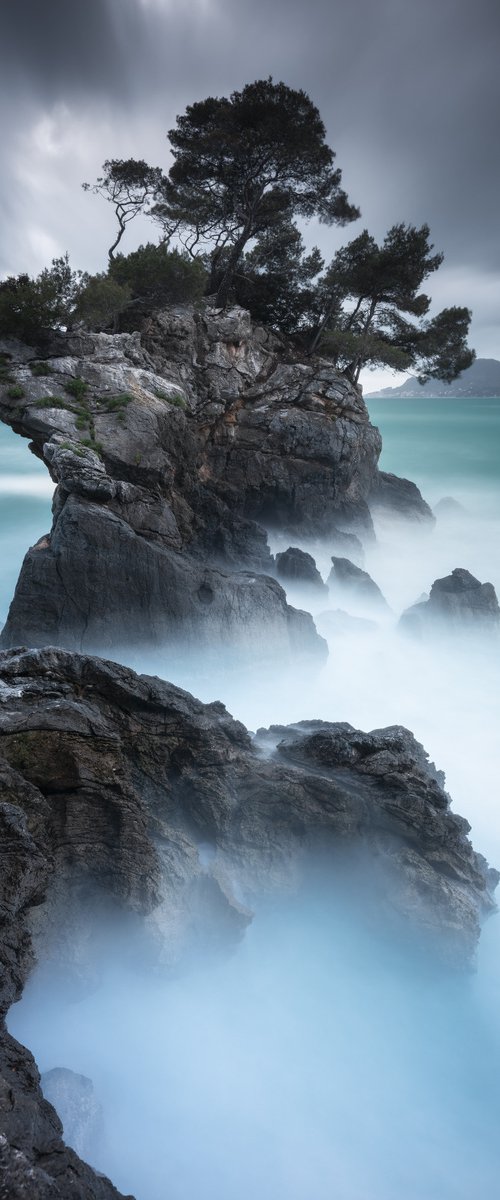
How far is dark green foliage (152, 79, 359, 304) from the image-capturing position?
20359 mm

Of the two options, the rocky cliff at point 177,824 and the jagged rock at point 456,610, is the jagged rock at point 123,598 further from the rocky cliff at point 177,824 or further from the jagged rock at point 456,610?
the jagged rock at point 456,610

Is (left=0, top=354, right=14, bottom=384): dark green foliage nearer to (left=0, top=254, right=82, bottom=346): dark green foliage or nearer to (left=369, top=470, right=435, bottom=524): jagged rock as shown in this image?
(left=0, top=254, right=82, bottom=346): dark green foliage

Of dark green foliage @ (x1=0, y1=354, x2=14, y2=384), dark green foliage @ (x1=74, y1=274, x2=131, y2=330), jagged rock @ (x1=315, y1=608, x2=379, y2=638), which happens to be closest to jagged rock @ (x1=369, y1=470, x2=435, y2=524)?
jagged rock @ (x1=315, y1=608, x2=379, y2=638)

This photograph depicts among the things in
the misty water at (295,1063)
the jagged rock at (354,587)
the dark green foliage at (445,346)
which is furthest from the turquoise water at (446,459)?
the misty water at (295,1063)

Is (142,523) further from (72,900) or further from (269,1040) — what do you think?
(269,1040)

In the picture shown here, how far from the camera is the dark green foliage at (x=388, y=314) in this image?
75.3 ft

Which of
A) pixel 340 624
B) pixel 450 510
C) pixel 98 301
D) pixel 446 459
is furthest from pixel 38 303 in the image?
pixel 446 459

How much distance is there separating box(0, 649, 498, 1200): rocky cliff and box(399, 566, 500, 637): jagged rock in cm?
977

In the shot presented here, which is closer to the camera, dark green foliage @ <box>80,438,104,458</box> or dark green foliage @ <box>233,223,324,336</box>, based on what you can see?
dark green foliage @ <box>80,438,104,458</box>

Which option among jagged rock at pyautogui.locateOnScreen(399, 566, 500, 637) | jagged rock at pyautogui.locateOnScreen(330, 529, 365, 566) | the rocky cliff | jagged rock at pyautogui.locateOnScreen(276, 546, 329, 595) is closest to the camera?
the rocky cliff

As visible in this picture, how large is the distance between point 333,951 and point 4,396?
46.7ft

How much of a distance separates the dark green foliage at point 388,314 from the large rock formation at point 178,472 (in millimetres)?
1868

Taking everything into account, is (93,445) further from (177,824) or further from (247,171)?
(247,171)

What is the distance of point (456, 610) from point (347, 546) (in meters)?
5.94
